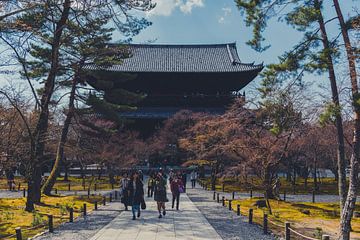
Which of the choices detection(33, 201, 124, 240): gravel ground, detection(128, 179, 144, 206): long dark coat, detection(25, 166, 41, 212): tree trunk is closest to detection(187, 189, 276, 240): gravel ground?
detection(128, 179, 144, 206): long dark coat

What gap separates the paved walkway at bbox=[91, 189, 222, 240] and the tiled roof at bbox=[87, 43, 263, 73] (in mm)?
27065

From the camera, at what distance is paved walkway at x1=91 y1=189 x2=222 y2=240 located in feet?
37.2

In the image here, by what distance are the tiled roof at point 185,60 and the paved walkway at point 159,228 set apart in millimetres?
27065

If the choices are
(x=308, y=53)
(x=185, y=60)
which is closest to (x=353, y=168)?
(x=308, y=53)

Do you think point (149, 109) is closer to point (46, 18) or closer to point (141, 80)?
point (141, 80)

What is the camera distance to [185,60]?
151 ft

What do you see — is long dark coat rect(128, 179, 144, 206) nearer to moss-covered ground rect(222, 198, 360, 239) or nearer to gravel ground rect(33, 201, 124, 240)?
gravel ground rect(33, 201, 124, 240)

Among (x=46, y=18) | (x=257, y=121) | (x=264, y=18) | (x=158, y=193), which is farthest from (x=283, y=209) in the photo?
(x=46, y=18)

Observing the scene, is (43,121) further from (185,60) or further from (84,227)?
(185,60)

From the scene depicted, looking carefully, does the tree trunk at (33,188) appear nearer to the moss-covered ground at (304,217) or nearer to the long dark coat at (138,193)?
the long dark coat at (138,193)

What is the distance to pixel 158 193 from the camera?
14.2 meters

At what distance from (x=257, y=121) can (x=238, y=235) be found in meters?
13.4

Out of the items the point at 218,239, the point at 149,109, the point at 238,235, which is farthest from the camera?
the point at 149,109

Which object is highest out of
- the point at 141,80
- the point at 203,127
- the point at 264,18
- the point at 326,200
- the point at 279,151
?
the point at 141,80
